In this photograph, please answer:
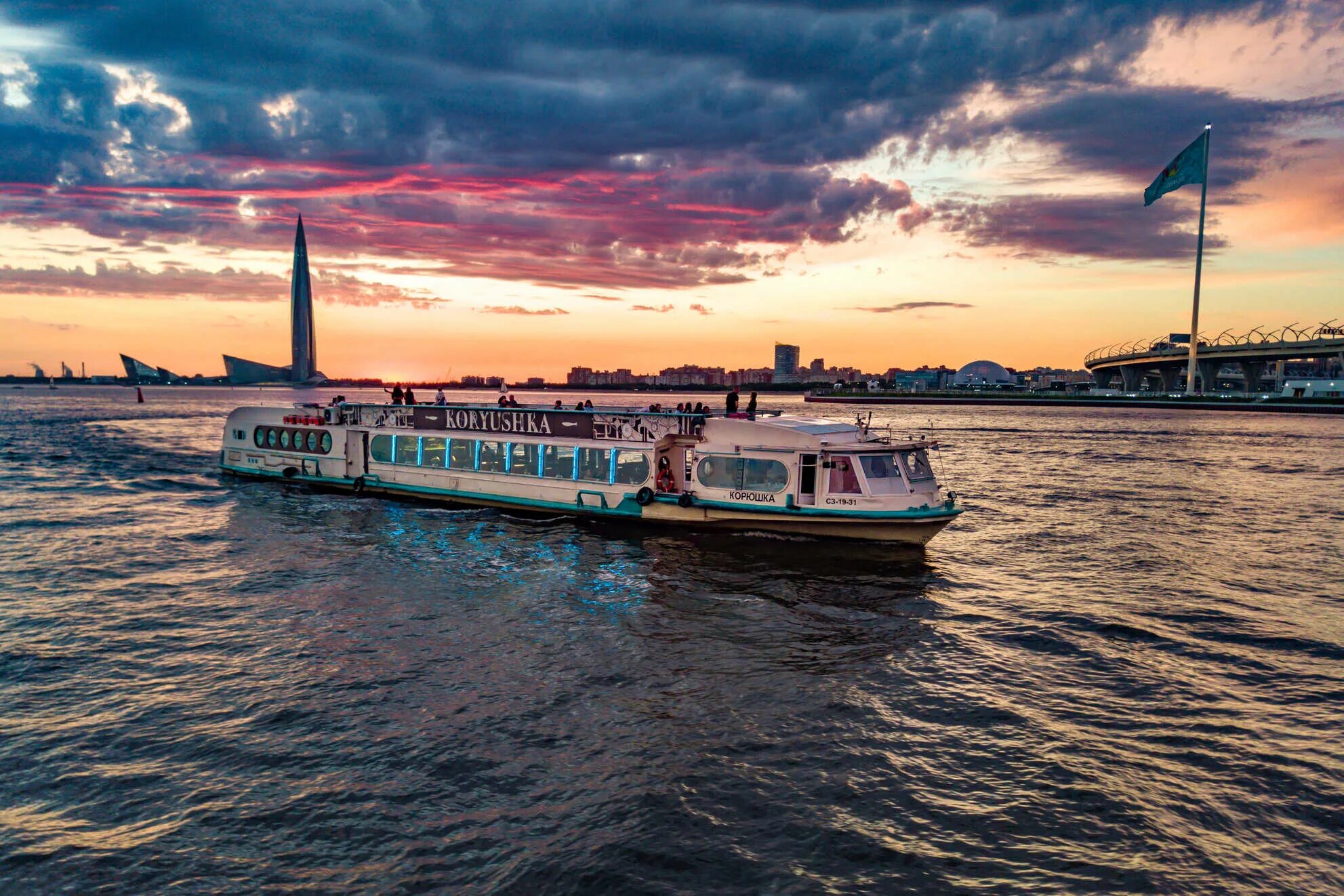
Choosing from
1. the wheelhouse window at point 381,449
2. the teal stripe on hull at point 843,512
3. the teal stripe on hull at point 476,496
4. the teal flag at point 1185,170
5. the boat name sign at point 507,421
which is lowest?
the teal stripe on hull at point 476,496

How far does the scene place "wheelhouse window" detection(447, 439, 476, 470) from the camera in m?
31.6

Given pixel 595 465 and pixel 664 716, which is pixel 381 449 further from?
pixel 664 716

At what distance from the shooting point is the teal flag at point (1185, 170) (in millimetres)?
114938

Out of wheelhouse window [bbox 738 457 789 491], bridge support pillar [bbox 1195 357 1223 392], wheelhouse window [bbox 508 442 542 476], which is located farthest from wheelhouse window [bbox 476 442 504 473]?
bridge support pillar [bbox 1195 357 1223 392]

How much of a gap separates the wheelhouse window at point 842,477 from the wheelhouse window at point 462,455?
1597cm

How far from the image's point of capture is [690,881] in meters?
8.11

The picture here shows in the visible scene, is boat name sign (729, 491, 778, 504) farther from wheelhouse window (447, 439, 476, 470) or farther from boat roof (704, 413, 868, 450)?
wheelhouse window (447, 439, 476, 470)

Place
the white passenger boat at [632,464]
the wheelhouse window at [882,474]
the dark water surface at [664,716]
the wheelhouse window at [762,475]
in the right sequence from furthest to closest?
the wheelhouse window at [762,475], the white passenger boat at [632,464], the wheelhouse window at [882,474], the dark water surface at [664,716]

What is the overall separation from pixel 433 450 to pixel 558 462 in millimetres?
7251

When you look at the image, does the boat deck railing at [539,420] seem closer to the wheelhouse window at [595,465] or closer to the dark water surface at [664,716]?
the wheelhouse window at [595,465]

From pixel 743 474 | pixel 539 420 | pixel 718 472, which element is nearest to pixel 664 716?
pixel 743 474

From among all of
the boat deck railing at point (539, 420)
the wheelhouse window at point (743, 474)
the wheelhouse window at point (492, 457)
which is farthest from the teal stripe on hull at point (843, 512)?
the wheelhouse window at point (492, 457)

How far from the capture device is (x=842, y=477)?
2303 cm

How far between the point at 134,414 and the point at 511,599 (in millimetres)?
118243
